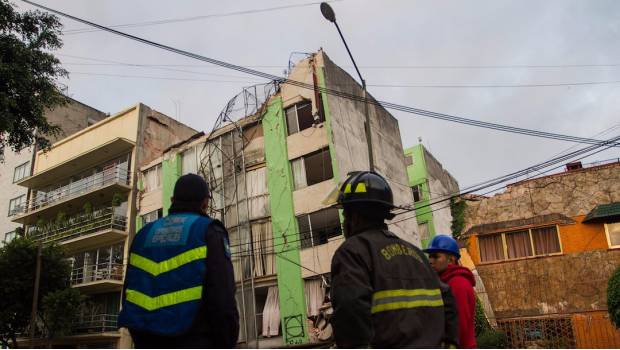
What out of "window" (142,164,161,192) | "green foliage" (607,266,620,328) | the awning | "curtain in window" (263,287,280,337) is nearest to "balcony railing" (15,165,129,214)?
"window" (142,164,161,192)

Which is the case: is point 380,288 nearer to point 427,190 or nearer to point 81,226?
point 81,226

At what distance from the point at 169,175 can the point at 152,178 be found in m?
2.42

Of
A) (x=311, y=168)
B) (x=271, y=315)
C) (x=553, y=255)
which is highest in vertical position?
(x=311, y=168)

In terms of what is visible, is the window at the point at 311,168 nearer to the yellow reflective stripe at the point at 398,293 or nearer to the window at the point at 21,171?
the yellow reflective stripe at the point at 398,293

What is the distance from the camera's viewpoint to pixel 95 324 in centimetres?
2734

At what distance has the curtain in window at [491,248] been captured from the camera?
23.1 m

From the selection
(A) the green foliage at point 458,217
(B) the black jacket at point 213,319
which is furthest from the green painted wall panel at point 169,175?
(B) the black jacket at point 213,319

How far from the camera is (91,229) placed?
96.4 ft

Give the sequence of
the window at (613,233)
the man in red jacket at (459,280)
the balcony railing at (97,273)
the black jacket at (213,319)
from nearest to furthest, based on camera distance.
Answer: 1. the black jacket at (213,319)
2. the man in red jacket at (459,280)
3. the window at (613,233)
4. the balcony railing at (97,273)

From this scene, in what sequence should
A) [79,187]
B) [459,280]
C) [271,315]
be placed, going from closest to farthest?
[459,280]
[271,315]
[79,187]

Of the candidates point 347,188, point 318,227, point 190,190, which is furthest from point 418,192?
point 190,190

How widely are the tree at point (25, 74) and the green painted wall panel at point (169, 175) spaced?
1233 centimetres

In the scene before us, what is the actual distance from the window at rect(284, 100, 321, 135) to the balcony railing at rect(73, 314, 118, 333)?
47.5 feet

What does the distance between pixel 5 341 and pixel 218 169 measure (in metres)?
14.6
